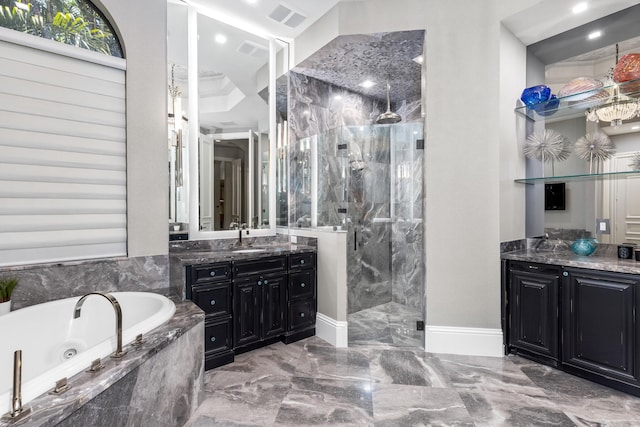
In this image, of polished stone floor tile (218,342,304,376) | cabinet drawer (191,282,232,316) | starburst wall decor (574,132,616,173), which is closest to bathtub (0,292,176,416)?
cabinet drawer (191,282,232,316)

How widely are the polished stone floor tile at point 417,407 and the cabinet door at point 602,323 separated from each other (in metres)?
1.03

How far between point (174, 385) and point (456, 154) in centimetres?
268

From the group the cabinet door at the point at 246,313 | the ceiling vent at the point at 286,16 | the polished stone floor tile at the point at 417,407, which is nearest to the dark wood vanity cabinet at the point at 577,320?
the polished stone floor tile at the point at 417,407

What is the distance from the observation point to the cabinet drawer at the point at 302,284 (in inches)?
118

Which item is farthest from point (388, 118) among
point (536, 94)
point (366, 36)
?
point (536, 94)

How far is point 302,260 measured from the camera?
10.2 feet

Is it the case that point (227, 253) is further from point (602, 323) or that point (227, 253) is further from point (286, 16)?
point (602, 323)

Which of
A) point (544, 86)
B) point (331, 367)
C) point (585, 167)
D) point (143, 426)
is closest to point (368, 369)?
point (331, 367)

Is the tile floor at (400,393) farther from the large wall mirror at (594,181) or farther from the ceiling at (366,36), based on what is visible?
the ceiling at (366,36)

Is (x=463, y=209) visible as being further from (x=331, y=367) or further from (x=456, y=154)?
(x=331, y=367)

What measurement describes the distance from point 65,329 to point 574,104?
165 inches

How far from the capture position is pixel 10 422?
3.07 ft

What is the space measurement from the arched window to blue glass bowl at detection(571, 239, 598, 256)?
13.1 feet

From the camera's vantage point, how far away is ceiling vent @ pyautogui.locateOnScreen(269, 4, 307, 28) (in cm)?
297
